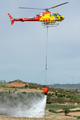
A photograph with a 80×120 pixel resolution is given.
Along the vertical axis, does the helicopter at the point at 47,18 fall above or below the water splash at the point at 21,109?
above

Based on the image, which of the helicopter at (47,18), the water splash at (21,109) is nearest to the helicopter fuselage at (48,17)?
the helicopter at (47,18)

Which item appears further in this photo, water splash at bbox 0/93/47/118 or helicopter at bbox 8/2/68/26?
water splash at bbox 0/93/47/118

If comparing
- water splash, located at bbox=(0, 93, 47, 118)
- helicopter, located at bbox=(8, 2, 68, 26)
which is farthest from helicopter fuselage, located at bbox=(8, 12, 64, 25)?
water splash, located at bbox=(0, 93, 47, 118)

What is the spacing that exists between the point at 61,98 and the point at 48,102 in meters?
8.18

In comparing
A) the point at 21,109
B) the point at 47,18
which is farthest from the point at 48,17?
the point at 21,109

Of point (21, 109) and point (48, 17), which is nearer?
point (48, 17)

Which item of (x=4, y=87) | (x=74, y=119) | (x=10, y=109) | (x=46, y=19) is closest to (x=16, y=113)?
(x=10, y=109)

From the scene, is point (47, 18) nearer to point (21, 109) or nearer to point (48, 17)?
point (48, 17)

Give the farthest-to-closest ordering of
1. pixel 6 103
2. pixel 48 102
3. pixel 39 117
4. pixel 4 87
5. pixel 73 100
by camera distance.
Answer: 1. pixel 4 87
2. pixel 73 100
3. pixel 48 102
4. pixel 6 103
5. pixel 39 117

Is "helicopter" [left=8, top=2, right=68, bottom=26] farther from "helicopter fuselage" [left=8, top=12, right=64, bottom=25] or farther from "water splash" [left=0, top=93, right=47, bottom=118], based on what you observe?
"water splash" [left=0, top=93, right=47, bottom=118]

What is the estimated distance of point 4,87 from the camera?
79.2 metres

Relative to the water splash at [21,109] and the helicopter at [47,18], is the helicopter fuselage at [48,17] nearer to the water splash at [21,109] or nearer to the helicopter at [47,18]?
the helicopter at [47,18]

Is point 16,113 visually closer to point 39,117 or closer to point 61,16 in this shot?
point 39,117

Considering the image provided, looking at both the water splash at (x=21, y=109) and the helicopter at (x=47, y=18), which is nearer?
the helicopter at (x=47, y=18)
